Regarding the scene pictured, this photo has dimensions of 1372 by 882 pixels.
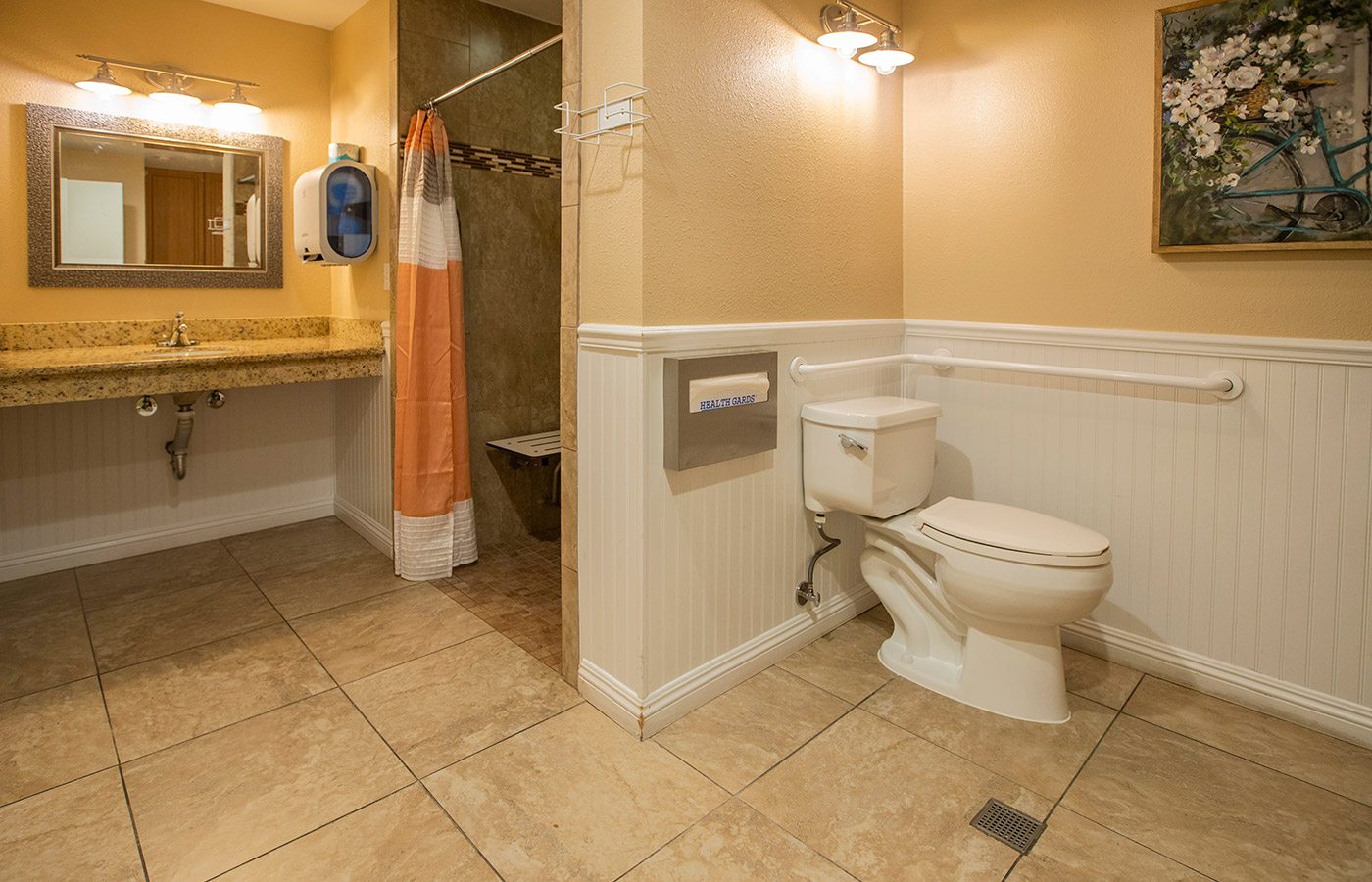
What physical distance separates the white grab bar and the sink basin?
2.09 m

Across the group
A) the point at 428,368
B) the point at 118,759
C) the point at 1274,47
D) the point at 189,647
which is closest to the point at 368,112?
the point at 428,368

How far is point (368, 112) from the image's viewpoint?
120 inches

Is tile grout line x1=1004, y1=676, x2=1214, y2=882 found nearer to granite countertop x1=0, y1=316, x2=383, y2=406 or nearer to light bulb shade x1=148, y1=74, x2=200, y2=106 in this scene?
granite countertop x1=0, y1=316, x2=383, y2=406

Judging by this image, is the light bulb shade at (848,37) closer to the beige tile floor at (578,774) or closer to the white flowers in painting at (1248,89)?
the white flowers in painting at (1248,89)

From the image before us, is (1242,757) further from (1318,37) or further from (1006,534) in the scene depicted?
(1318,37)

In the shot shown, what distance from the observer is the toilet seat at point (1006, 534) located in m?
1.80

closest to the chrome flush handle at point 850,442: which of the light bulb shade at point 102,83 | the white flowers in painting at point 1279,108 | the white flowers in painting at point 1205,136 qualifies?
the white flowers in painting at point 1205,136

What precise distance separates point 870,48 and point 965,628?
5.68ft

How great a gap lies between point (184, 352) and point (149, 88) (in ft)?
3.43

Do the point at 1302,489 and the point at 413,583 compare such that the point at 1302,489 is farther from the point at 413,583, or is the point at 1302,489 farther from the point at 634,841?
the point at 413,583

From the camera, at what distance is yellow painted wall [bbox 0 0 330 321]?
8.84 feet

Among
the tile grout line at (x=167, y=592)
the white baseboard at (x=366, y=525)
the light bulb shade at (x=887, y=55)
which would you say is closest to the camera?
the light bulb shade at (x=887, y=55)

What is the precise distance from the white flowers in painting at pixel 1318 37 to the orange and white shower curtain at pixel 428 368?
2539 mm

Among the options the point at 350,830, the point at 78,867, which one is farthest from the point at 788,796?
the point at 78,867
